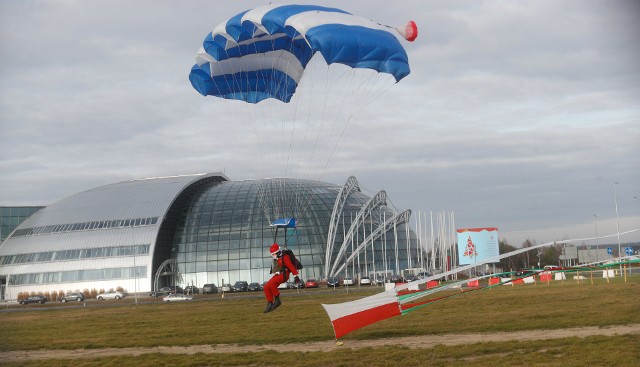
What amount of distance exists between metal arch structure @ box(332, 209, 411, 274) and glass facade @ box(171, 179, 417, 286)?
29.0 inches

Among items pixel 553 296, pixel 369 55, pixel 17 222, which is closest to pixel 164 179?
pixel 17 222

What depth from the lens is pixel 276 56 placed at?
91.0ft

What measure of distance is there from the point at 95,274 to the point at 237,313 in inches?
2180

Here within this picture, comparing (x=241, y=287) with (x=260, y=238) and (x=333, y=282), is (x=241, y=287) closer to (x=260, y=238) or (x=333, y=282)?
(x=333, y=282)

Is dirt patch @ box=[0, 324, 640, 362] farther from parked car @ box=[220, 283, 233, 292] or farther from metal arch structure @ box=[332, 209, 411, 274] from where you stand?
metal arch structure @ box=[332, 209, 411, 274]

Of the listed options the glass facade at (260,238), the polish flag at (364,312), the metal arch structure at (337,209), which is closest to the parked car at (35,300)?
the glass facade at (260,238)

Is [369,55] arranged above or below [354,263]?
above

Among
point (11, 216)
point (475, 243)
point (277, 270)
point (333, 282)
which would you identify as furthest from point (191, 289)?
point (277, 270)

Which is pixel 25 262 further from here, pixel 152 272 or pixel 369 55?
pixel 369 55

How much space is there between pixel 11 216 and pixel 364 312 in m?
102

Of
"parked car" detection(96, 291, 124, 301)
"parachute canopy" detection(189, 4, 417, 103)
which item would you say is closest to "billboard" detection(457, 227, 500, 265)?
"parked car" detection(96, 291, 124, 301)

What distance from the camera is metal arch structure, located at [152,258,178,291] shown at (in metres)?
86.1

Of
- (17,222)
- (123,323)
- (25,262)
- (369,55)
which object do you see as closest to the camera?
(369,55)

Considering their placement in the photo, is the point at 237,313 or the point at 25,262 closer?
the point at 237,313
